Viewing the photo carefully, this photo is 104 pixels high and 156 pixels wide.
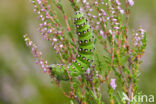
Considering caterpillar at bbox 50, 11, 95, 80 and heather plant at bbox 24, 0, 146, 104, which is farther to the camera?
heather plant at bbox 24, 0, 146, 104

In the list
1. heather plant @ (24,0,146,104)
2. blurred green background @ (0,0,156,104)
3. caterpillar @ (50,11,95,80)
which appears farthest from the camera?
blurred green background @ (0,0,156,104)

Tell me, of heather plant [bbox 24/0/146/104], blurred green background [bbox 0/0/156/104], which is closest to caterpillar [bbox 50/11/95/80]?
heather plant [bbox 24/0/146/104]

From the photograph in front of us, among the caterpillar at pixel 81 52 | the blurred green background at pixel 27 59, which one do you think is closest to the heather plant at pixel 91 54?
the caterpillar at pixel 81 52

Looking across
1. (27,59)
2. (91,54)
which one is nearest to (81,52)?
(91,54)

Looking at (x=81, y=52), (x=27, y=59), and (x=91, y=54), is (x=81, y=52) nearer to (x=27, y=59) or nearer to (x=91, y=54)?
(x=91, y=54)

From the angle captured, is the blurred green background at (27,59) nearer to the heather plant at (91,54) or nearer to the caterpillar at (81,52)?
the heather plant at (91,54)

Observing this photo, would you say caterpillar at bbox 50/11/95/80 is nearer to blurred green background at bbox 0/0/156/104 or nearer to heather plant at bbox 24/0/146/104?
heather plant at bbox 24/0/146/104

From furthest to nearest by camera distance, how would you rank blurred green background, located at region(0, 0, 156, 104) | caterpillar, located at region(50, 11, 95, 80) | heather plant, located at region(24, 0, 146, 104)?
blurred green background, located at region(0, 0, 156, 104) → heather plant, located at region(24, 0, 146, 104) → caterpillar, located at region(50, 11, 95, 80)
